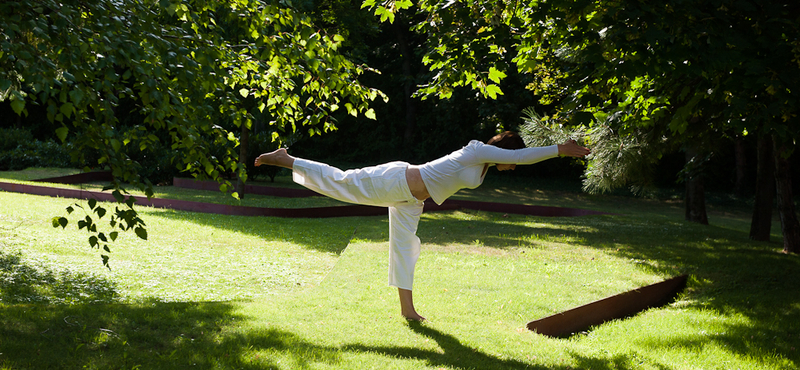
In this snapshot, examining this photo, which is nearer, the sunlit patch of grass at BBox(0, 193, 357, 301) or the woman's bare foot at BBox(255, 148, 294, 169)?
the woman's bare foot at BBox(255, 148, 294, 169)

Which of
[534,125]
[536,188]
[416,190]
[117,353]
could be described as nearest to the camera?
[117,353]

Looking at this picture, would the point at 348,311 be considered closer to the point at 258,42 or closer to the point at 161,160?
the point at 258,42

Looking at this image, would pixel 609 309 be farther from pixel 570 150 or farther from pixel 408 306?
pixel 570 150

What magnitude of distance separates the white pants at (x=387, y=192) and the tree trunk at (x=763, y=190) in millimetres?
7683

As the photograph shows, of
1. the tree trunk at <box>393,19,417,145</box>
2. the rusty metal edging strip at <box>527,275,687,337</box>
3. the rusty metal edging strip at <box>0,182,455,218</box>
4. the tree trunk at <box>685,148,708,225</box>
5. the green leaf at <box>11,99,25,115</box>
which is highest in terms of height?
the tree trunk at <box>393,19,417,145</box>

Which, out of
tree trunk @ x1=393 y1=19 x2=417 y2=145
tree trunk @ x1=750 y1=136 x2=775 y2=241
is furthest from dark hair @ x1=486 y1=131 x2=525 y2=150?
tree trunk @ x1=393 y1=19 x2=417 y2=145

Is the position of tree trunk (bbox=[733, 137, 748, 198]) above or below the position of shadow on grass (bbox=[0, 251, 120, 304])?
above

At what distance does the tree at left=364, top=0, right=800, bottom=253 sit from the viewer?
393cm

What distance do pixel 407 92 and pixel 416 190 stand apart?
72.0ft

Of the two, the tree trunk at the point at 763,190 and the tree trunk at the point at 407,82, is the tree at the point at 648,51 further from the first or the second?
the tree trunk at the point at 407,82

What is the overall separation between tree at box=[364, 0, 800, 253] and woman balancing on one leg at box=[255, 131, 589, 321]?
639 millimetres

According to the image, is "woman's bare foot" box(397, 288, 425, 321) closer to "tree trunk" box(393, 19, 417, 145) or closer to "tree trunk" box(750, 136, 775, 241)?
"tree trunk" box(750, 136, 775, 241)

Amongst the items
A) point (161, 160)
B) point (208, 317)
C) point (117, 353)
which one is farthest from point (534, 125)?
point (161, 160)

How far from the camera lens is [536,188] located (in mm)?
24453
